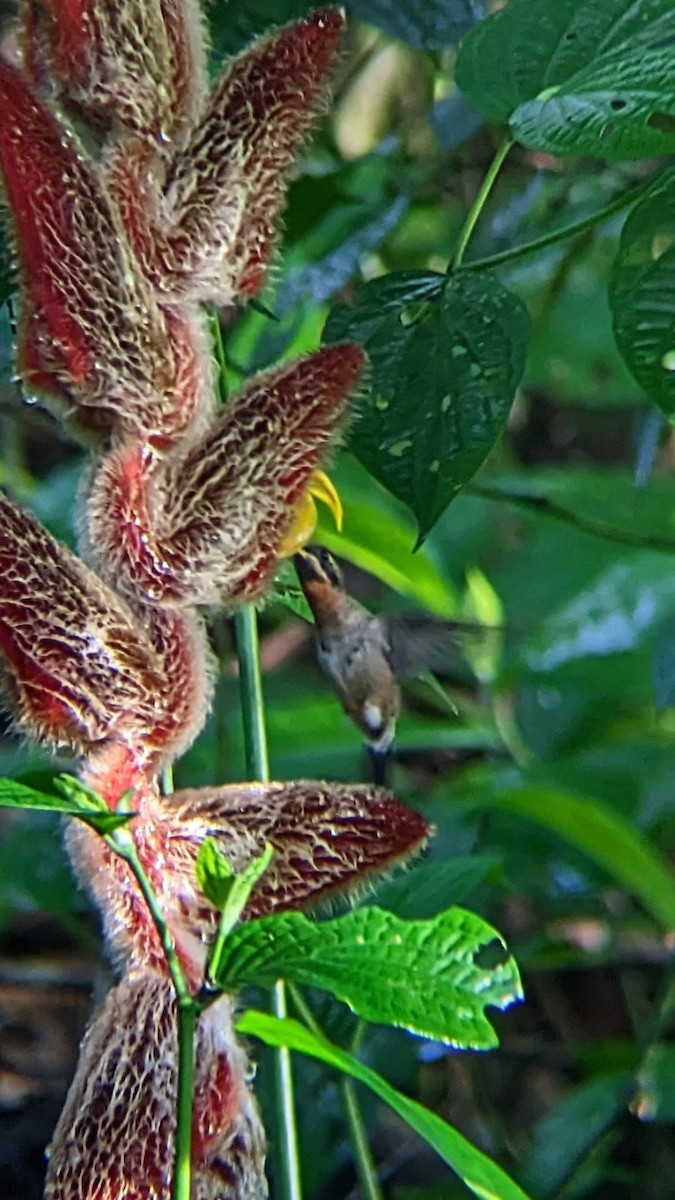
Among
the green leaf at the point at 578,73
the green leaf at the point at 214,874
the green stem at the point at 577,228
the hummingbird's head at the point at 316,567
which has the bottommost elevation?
the hummingbird's head at the point at 316,567

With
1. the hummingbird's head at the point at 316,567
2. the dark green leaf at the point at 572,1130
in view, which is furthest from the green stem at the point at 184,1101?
the dark green leaf at the point at 572,1130

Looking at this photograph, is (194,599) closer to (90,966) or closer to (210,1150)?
(210,1150)

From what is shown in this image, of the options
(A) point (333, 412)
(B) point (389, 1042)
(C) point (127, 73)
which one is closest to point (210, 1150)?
(A) point (333, 412)

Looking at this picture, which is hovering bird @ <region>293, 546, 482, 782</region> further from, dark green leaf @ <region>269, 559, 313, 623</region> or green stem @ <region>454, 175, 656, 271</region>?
green stem @ <region>454, 175, 656, 271</region>

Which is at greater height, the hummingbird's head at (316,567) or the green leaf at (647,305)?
the green leaf at (647,305)

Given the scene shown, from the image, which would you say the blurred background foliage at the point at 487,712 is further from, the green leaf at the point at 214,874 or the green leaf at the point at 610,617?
the green leaf at the point at 214,874

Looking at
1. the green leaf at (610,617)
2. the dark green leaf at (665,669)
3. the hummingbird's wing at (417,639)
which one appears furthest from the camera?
the green leaf at (610,617)

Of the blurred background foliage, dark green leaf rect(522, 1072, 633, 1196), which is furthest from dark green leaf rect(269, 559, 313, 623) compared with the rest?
dark green leaf rect(522, 1072, 633, 1196)
